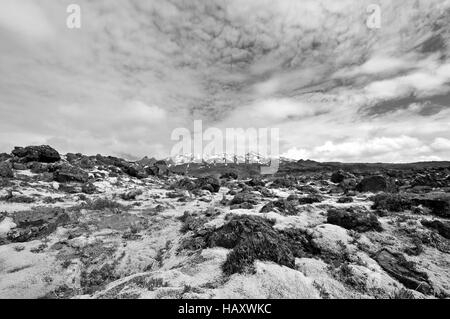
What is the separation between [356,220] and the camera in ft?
59.2

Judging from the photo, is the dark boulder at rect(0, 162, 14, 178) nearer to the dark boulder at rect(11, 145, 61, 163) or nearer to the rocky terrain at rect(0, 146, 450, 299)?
the rocky terrain at rect(0, 146, 450, 299)

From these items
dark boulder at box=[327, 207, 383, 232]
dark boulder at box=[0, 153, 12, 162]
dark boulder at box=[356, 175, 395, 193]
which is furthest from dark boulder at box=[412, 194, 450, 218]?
dark boulder at box=[0, 153, 12, 162]

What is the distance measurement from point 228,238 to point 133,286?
5.81 m

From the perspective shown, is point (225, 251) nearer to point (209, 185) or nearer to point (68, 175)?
point (209, 185)

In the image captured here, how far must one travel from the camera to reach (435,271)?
12914 mm

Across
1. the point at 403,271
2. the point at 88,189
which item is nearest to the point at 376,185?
the point at 403,271

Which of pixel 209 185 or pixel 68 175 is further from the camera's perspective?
pixel 209 185

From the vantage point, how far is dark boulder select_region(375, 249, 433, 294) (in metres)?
11.6

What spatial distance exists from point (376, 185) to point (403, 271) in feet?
92.5

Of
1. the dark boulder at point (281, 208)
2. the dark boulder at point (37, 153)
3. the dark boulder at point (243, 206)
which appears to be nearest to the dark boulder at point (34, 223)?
the dark boulder at point (243, 206)

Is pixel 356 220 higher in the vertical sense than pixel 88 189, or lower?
lower

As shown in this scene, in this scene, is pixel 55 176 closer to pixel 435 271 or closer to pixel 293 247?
pixel 293 247

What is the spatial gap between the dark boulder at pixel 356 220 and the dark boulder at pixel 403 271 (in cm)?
354

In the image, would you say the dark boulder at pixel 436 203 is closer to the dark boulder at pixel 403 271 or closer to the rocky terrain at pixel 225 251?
the rocky terrain at pixel 225 251
